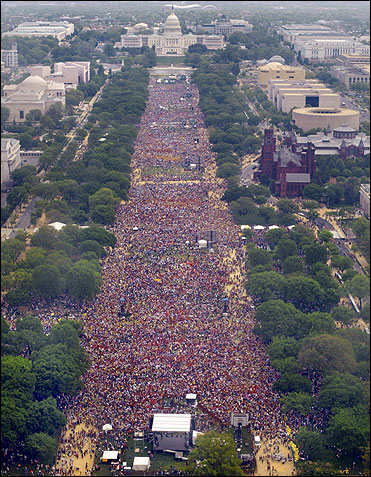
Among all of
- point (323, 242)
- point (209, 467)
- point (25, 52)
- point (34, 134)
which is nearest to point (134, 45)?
point (25, 52)

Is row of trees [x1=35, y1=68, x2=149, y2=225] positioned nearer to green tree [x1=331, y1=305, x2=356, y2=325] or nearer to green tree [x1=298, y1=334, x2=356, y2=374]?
green tree [x1=331, y1=305, x2=356, y2=325]

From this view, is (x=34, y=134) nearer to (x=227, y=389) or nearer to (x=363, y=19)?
(x=227, y=389)

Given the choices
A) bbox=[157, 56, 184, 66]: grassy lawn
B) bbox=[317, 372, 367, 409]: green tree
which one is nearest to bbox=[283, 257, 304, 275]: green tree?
bbox=[317, 372, 367, 409]: green tree

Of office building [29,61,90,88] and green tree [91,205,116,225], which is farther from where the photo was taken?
office building [29,61,90,88]

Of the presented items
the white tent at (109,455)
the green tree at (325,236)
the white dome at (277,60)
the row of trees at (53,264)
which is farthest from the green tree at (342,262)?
the white dome at (277,60)

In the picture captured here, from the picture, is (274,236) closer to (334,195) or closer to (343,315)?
(334,195)

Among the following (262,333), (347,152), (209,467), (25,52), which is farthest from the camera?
(25,52)

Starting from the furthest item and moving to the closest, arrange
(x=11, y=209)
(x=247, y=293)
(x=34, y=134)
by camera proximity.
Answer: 1. (x=34, y=134)
2. (x=11, y=209)
3. (x=247, y=293)
